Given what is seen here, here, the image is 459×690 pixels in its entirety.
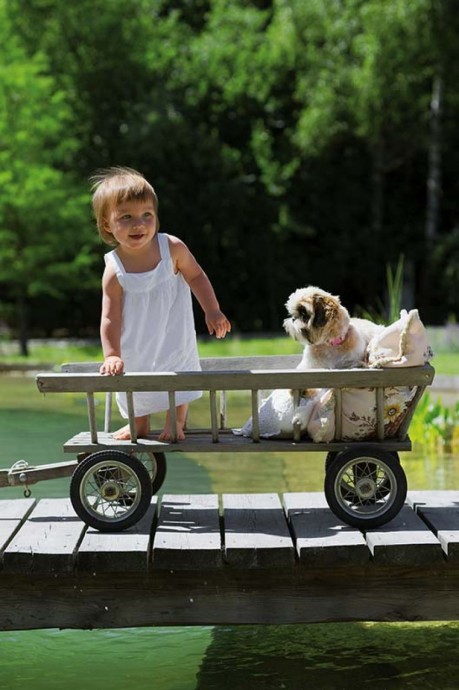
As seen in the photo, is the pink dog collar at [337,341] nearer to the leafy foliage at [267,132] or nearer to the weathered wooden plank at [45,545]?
the weathered wooden plank at [45,545]

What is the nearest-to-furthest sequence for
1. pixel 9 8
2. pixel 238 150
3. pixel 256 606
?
pixel 256 606 → pixel 9 8 → pixel 238 150

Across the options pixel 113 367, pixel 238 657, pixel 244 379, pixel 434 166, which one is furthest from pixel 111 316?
pixel 434 166

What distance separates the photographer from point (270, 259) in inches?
959

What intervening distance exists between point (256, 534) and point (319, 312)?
0.79m

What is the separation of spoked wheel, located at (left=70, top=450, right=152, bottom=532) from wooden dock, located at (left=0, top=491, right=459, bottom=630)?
3.7 inches

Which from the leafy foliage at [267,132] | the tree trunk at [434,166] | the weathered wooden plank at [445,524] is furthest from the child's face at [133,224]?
the tree trunk at [434,166]

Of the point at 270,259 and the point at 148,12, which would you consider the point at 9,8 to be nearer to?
the point at 148,12

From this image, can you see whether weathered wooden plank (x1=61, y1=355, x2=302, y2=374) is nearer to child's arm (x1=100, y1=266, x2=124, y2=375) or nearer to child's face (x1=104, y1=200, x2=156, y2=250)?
child's arm (x1=100, y1=266, x2=124, y2=375)

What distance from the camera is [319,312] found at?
143 inches

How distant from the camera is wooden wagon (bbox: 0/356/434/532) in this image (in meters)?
3.59

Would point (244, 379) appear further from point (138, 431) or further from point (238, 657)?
point (238, 657)

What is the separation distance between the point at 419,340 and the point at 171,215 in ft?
67.5

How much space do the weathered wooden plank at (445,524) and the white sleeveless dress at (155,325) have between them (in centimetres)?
99

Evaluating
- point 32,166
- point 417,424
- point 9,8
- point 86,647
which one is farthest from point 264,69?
point 86,647
